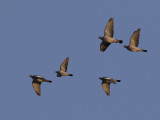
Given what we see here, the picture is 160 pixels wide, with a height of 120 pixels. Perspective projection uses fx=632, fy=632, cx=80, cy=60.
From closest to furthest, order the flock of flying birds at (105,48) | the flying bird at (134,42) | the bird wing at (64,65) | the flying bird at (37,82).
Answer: the flying bird at (134,42), the flock of flying birds at (105,48), the bird wing at (64,65), the flying bird at (37,82)

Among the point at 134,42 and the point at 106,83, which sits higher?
the point at 134,42

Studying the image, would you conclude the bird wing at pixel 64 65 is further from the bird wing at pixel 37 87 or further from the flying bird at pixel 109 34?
the flying bird at pixel 109 34

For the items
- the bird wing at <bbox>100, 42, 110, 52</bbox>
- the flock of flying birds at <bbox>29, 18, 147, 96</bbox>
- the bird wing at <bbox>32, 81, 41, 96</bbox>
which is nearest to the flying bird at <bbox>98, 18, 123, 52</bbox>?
the flock of flying birds at <bbox>29, 18, 147, 96</bbox>

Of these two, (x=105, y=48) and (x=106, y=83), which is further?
(x=105, y=48)

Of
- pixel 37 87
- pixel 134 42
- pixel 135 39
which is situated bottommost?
pixel 37 87

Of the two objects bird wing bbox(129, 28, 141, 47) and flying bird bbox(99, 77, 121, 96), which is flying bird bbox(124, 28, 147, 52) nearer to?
bird wing bbox(129, 28, 141, 47)

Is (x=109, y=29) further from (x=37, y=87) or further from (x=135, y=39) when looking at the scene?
(x=37, y=87)

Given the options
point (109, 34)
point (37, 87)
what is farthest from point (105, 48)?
point (37, 87)

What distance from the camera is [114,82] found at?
7400 cm

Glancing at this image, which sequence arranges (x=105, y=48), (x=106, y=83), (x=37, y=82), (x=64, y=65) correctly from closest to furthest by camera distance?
(x=106, y=83)
(x=64, y=65)
(x=37, y=82)
(x=105, y=48)

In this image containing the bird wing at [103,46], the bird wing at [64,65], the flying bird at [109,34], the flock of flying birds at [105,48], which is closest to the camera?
the flock of flying birds at [105,48]

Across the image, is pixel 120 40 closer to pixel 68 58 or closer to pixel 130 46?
pixel 130 46

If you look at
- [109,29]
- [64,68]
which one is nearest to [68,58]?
[64,68]

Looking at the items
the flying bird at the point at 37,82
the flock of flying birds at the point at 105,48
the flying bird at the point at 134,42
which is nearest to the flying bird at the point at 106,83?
the flock of flying birds at the point at 105,48
